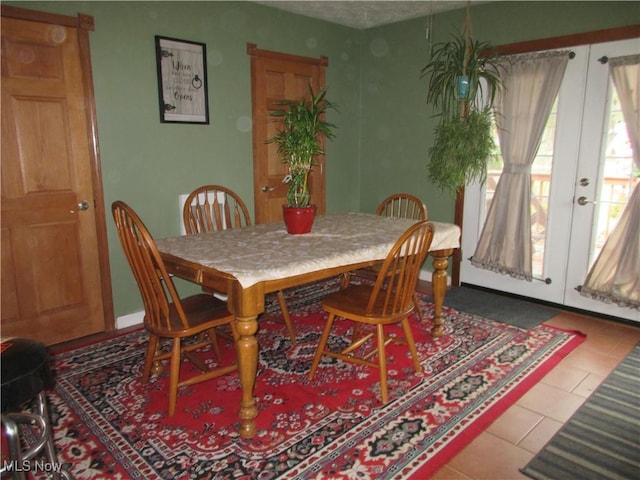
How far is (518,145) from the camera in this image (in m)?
3.69

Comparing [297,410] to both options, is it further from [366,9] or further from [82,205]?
[366,9]

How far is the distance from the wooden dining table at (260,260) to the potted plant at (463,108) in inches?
42.8

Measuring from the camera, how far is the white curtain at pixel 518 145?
3.51m

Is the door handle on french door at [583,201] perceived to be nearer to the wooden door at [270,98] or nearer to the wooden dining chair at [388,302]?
the wooden dining chair at [388,302]

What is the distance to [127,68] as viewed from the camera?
3166 millimetres

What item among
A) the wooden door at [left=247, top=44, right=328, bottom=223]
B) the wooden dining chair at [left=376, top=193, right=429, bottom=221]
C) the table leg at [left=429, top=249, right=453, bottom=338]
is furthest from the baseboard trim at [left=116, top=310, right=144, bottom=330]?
the table leg at [left=429, top=249, right=453, bottom=338]

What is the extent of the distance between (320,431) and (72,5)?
2.89m

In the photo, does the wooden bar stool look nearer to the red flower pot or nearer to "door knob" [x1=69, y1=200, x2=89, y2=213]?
A: the red flower pot

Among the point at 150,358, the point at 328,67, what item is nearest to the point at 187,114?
the point at 328,67

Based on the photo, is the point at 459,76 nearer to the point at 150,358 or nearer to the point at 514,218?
the point at 514,218

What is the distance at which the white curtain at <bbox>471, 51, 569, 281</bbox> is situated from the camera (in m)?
3.51

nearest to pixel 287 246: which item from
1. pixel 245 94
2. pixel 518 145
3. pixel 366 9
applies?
pixel 245 94

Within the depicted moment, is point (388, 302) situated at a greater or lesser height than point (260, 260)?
lesser

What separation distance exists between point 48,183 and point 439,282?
2.55 meters
